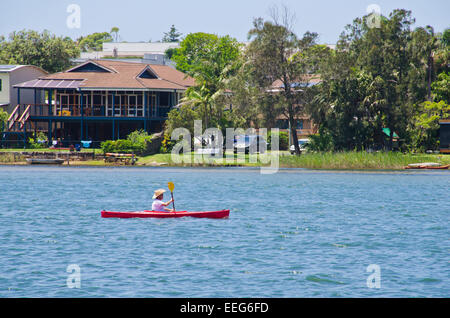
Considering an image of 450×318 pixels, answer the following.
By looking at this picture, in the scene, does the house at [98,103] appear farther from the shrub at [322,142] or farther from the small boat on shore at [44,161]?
the shrub at [322,142]

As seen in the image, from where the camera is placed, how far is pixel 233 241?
27156 millimetres

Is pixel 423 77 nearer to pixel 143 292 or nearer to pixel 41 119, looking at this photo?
pixel 41 119

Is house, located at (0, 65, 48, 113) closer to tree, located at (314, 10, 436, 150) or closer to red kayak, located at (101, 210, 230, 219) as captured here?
tree, located at (314, 10, 436, 150)

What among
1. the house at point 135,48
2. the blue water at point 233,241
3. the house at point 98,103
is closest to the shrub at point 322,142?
the blue water at point 233,241

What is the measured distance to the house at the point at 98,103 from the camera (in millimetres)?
68000

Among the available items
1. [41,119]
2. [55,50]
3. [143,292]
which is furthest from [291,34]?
[143,292]

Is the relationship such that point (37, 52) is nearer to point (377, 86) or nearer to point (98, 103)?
point (98, 103)

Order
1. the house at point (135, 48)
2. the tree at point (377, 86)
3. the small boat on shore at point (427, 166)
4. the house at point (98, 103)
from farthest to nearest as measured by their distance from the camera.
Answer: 1. the house at point (135, 48)
2. the house at point (98, 103)
3. the tree at point (377, 86)
4. the small boat on shore at point (427, 166)

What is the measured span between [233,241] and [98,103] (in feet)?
156

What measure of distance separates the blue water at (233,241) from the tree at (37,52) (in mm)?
40452

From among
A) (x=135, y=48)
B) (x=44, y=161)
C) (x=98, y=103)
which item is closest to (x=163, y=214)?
(x=44, y=161)

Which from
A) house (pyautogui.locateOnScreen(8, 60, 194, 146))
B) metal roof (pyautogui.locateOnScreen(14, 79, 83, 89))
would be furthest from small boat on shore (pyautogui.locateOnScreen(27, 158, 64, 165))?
metal roof (pyautogui.locateOnScreen(14, 79, 83, 89))

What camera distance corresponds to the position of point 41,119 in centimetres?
6825
